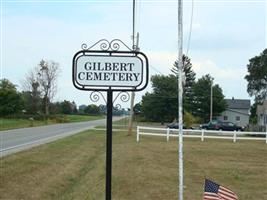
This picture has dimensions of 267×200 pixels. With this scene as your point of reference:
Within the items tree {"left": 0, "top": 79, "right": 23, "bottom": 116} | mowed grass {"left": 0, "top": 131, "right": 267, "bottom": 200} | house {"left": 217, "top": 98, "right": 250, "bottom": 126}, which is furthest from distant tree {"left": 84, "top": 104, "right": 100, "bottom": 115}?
house {"left": 217, "top": 98, "right": 250, "bottom": 126}

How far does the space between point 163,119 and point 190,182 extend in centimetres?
8734

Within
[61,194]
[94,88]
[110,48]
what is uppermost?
[110,48]

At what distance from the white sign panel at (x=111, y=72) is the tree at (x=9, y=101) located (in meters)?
95.8

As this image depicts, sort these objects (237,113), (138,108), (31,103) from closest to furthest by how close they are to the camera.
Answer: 1. (31,103)
2. (138,108)
3. (237,113)

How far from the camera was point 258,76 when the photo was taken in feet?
305

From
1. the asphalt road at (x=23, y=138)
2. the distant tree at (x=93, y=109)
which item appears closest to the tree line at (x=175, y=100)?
the distant tree at (x=93, y=109)

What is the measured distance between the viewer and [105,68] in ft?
22.7

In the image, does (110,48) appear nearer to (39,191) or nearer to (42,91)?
(39,191)

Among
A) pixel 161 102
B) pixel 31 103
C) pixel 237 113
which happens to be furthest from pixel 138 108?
pixel 237 113

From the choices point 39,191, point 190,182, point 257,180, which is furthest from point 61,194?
point 257,180

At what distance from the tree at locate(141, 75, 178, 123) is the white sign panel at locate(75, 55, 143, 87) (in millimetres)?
92161

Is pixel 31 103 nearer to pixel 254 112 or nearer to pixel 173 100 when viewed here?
pixel 173 100

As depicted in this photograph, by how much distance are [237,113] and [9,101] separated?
4666 centimetres

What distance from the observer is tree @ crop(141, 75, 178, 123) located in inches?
3935
